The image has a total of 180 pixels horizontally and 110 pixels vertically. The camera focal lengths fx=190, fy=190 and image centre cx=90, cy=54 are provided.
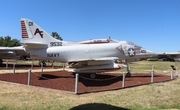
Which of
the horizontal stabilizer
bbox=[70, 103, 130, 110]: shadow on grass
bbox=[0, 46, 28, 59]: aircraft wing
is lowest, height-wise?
bbox=[70, 103, 130, 110]: shadow on grass

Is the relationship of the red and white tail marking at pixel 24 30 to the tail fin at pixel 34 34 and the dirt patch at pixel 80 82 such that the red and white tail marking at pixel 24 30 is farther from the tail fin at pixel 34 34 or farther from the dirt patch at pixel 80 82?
the dirt patch at pixel 80 82

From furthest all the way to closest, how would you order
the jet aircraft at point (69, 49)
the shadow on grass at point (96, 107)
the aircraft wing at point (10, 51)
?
the aircraft wing at point (10, 51) < the jet aircraft at point (69, 49) < the shadow on grass at point (96, 107)

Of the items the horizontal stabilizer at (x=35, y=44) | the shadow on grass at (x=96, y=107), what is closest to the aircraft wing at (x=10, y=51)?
the horizontal stabilizer at (x=35, y=44)

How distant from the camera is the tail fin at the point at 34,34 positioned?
15781mm

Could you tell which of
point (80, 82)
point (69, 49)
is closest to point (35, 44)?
point (69, 49)

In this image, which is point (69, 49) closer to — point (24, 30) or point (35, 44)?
point (35, 44)

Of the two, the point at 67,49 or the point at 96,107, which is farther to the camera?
the point at 67,49

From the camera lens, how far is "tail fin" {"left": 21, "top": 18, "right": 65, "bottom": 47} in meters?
15.8

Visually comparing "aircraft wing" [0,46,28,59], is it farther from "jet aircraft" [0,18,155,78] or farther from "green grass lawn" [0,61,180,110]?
"green grass lawn" [0,61,180,110]

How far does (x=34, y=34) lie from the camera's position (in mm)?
15906

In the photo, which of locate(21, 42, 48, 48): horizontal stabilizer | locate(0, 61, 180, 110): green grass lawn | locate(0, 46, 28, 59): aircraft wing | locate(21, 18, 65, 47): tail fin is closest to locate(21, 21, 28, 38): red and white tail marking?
locate(21, 18, 65, 47): tail fin

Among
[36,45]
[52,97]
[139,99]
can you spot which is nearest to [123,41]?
[36,45]

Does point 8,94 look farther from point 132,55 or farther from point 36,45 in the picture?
point 132,55

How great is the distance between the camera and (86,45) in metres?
15.7
